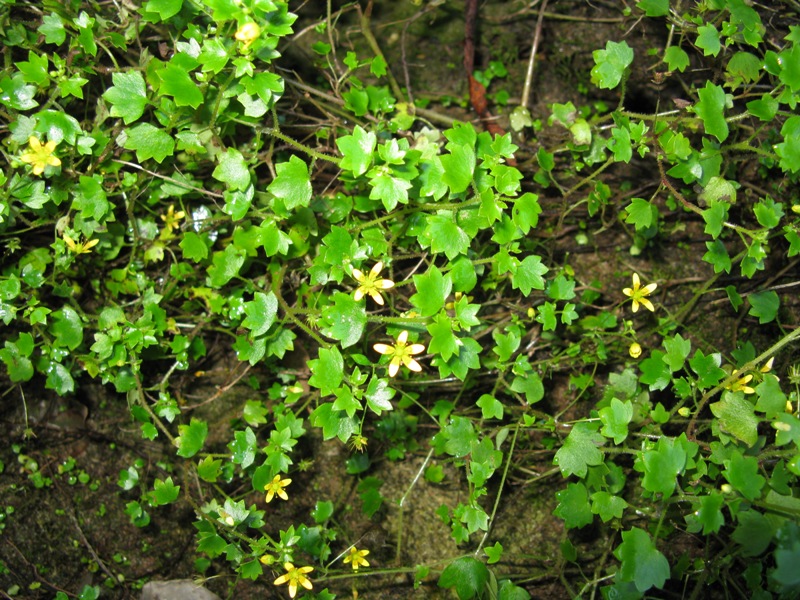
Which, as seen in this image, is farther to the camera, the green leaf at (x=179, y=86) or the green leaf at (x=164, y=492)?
the green leaf at (x=164, y=492)

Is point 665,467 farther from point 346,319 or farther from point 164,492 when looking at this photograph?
point 164,492

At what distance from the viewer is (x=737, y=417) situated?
200 cm

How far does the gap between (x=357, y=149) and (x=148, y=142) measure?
0.68 meters

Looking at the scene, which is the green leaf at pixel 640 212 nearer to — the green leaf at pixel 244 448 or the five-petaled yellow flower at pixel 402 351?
the five-petaled yellow flower at pixel 402 351

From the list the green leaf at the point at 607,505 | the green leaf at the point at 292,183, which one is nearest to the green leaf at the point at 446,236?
the green leaf at the point at 292,183

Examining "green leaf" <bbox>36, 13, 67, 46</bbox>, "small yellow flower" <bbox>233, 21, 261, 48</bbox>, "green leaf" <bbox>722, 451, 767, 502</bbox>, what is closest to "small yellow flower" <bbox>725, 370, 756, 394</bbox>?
"green leaf" <bbox>722, 451, 767, 502</bbox>

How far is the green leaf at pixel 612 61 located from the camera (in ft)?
6.95

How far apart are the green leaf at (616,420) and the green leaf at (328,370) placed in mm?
838

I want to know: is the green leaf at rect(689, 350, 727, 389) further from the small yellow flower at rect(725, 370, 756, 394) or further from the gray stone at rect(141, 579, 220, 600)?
the gray stone at rect(141, 579, 220, 600)

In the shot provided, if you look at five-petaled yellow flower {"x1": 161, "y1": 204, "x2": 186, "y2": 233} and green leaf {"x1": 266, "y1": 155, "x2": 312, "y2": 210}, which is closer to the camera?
green leaf {"x1": 266, "y1": 155, "x2": 312, "y2": 210}

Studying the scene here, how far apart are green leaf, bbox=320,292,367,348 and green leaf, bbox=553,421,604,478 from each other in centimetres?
76

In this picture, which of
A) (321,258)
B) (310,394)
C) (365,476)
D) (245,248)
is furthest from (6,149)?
(365,476)

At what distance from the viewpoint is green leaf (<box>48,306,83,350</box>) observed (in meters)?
2.13

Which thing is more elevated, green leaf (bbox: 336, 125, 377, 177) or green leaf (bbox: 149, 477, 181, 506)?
green leaf (bbox: 336, 125, 377, 177)
